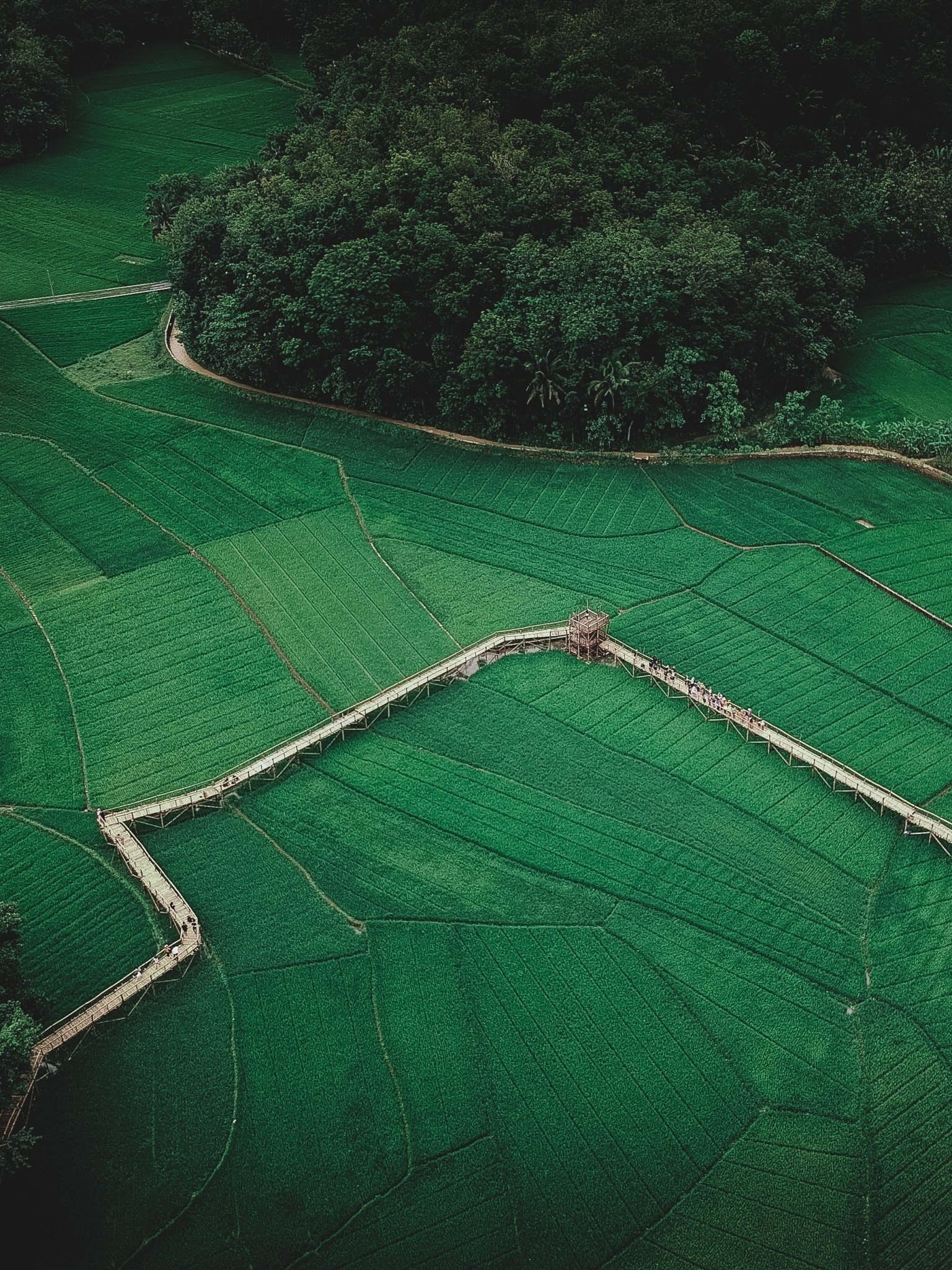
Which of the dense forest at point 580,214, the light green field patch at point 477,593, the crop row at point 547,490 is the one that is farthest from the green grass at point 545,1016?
the dense forest at point 580,214

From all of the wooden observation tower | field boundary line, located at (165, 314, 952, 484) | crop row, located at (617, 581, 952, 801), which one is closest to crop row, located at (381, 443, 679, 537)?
field boundary line, located at (165, 314, 952, 484)

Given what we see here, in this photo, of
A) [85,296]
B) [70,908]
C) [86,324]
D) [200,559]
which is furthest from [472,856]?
[85,296]

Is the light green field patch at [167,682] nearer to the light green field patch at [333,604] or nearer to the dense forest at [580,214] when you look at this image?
the light green field patch at [333,604]

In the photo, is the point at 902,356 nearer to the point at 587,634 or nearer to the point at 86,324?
the point at 587,634

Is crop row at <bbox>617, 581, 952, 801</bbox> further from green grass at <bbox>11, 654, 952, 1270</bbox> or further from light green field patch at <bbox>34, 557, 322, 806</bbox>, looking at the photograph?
light green field patch at <bbox>34, 557, 322, 806</bbox>

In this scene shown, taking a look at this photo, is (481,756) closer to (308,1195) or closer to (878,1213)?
(308,1195)
